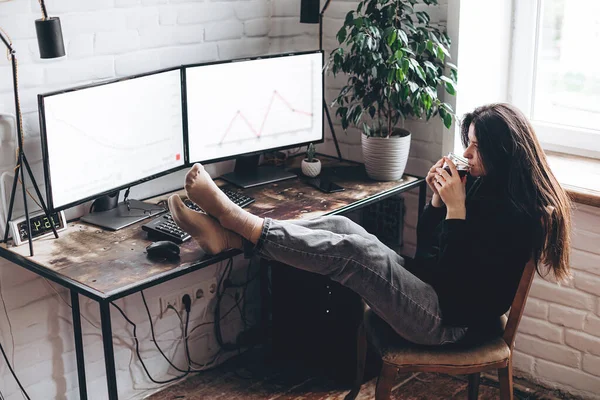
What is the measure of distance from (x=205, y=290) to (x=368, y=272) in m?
0.90

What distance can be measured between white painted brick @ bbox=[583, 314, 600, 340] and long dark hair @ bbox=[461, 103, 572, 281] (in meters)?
0.52

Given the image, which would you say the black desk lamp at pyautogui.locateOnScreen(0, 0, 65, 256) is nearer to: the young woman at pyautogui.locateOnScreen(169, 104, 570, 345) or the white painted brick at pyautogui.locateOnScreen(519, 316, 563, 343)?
the young woman at pyautogui.locateOnScreen(169, 104, 570, 345)

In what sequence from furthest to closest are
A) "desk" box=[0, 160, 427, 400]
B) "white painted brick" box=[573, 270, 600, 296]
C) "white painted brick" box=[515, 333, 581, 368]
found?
"white painted brick" box=[515, 333, 581, 368] → "white painted brick" box=[573, 270, 600, 296] → "desk" box=[0, 160, 427, 400]

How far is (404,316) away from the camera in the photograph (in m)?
1.96

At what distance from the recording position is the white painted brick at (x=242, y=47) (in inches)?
103

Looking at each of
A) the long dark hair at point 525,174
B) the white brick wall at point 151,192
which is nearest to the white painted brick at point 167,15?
the white brick wall at point 151,192

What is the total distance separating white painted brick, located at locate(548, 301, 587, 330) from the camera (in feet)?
7.98

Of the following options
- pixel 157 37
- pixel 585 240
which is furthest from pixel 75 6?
pixel 585 240

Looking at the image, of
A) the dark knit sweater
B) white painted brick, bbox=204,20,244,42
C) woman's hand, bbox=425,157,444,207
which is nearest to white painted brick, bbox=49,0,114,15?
white painted brick, bbox=204,20,244,42

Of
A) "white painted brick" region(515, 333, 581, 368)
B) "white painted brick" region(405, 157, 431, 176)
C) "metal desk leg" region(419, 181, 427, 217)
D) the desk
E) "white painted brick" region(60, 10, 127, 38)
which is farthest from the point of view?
"white painted brick" region(405, 157, 431, 176)

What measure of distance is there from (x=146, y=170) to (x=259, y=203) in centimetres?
35

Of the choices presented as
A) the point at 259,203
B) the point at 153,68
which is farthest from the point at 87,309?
the point at 153,68

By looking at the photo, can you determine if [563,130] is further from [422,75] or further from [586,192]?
[422,75]

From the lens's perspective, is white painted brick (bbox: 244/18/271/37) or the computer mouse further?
white painted brick (bbox: 244/18/271/37)
